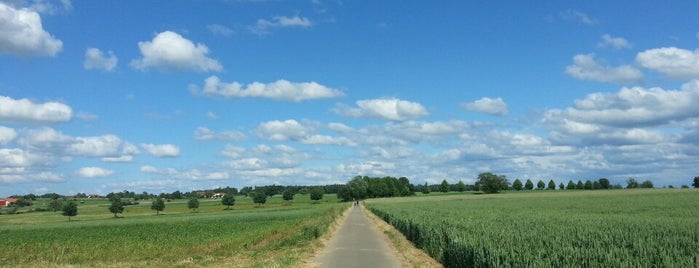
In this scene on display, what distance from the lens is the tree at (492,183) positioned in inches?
7185

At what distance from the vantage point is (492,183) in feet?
600

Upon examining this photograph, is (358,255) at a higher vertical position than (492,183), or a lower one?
lower

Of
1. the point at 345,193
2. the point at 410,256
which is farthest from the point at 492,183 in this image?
the point at 410,256

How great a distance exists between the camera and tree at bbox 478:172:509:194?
18250 centimetres

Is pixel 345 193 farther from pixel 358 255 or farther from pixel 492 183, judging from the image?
pixel 358 255

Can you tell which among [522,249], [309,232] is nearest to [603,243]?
[522,249]

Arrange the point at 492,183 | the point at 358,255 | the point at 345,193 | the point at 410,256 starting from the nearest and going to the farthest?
the point at 410,256 < the point at 358,255 < the point at 492,183 < the point at 345,193

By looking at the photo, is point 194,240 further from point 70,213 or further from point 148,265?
point 70,213

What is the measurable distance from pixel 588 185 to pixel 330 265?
18768 centimetres

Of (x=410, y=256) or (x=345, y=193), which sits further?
(x=345, y=193)

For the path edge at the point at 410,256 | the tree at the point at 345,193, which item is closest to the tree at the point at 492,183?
the tree at the point at 345,193

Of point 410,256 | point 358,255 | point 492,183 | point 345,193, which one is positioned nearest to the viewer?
point 410,256

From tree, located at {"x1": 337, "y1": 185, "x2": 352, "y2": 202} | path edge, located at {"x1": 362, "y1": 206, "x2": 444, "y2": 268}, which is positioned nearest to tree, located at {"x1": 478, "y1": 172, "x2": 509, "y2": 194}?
tree, located at {"x1": 337, "y1": 185, "x2": 352, "y2": 202}

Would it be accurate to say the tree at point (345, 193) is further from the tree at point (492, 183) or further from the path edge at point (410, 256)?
the path edge at point (410, 256)
